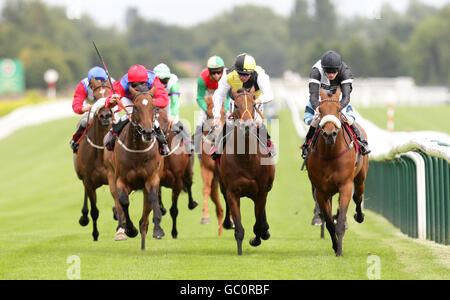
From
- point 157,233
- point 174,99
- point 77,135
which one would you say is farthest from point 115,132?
point 174,99

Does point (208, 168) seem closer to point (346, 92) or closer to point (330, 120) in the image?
point (346, 92)

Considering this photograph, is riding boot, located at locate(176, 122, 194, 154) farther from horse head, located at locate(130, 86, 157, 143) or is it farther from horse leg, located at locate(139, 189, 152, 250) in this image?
horse head, located at locate(130, 86, 157, 143)

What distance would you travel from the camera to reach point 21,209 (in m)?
19.8

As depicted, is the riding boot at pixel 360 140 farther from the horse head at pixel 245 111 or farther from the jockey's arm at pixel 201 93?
the jockey's arm at pixel 201 93

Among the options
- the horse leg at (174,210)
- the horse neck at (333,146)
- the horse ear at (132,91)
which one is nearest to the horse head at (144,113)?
the horse ear at (132,91)

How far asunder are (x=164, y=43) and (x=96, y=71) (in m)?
133

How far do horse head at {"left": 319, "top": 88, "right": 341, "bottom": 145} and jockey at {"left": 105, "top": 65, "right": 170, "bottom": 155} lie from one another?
2183mm

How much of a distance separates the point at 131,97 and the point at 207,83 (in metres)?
2.24

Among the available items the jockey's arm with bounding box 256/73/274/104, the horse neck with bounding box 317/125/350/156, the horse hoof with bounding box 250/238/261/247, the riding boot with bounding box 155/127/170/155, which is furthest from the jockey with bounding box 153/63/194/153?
the horse neck with bounding box 317/125/350/156

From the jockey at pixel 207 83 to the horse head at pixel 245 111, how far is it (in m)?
2.95

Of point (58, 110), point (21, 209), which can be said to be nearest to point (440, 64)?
point (58, 110)

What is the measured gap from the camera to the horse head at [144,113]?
34.0 ft

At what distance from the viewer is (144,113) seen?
1037 cm
